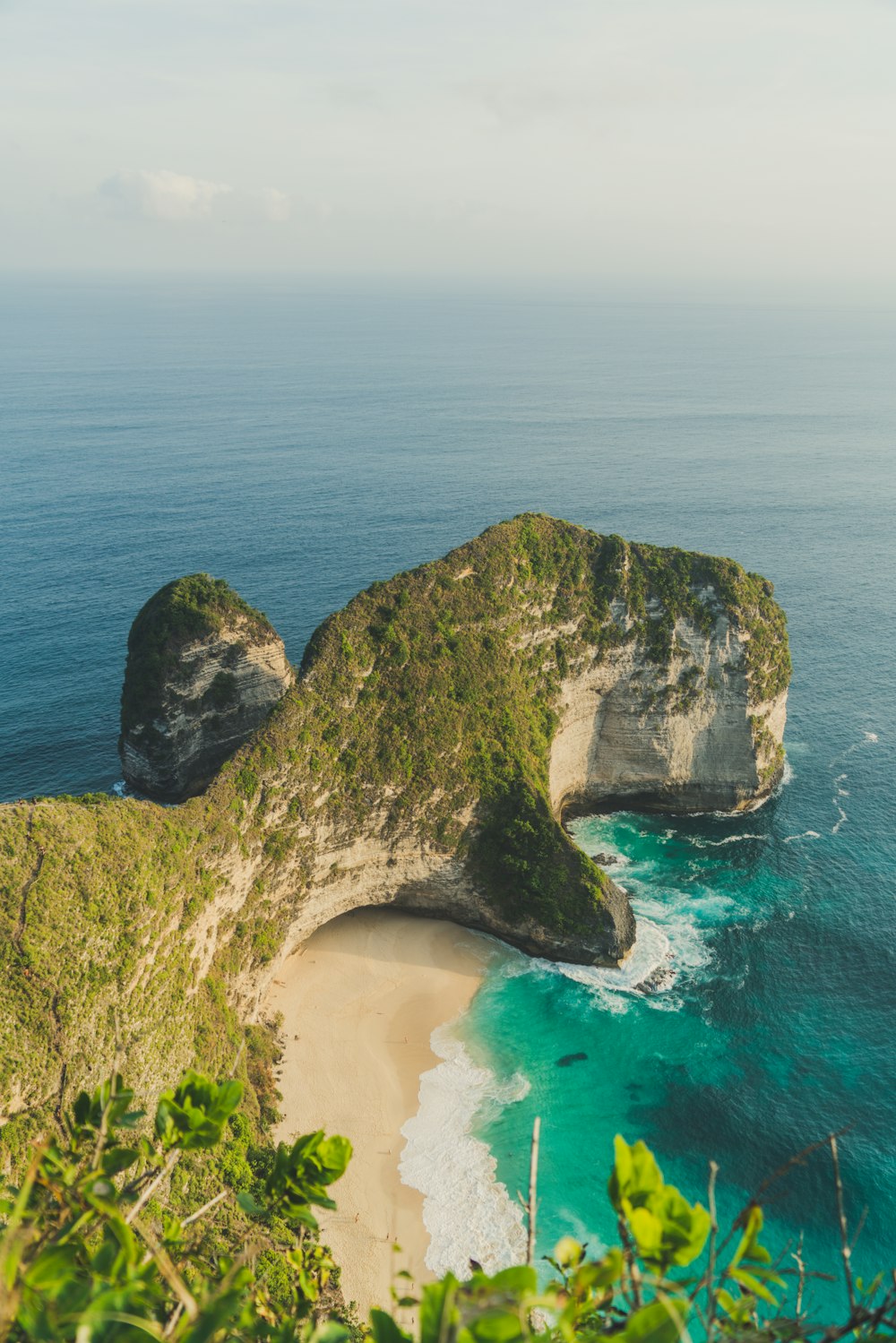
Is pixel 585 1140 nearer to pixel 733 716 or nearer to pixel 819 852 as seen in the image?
pixel 819 852

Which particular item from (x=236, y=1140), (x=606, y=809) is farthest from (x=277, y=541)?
(x=236, y=1140)

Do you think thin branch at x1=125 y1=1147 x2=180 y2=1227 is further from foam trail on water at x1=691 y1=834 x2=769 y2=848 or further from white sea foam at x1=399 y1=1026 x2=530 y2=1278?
foam trail on water at x1=691 y1=834 x2=769 y2=848

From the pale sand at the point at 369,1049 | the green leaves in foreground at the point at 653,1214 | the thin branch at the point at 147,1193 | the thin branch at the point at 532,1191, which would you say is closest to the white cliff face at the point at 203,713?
the pale sand at the point at 369,1049

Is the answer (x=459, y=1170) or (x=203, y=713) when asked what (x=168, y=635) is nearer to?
(x=203, y=713)

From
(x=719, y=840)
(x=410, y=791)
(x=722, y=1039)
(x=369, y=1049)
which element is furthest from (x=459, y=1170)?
(x=719, y=840)

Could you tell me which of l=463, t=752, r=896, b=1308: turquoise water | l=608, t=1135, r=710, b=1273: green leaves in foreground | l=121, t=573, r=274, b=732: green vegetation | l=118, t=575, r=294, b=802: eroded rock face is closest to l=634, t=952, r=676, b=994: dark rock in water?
l=463, t=752, r=896, b=1308: turquoise water
